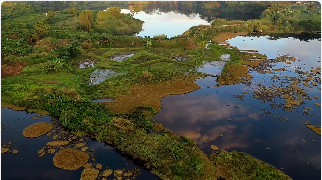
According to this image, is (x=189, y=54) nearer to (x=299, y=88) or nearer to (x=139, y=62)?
(x=139, y=62)

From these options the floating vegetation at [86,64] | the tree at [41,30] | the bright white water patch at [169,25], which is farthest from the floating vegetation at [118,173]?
the bright white water patch at [169,25]

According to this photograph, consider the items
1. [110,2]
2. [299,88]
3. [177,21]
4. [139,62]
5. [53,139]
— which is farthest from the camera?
[110,2]

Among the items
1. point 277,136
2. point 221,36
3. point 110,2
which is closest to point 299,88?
point 277,136

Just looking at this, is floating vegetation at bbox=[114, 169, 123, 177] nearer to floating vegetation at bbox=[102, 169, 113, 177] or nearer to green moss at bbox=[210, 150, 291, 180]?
floating vegetation at bbox=[102, 169, 113, 177]

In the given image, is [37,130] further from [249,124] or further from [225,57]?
[225,57]

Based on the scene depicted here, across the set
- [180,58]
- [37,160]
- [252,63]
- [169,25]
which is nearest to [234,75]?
[252,63]
